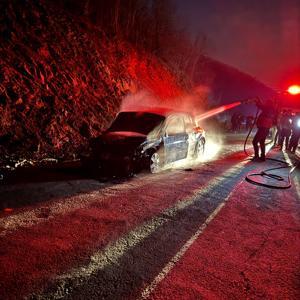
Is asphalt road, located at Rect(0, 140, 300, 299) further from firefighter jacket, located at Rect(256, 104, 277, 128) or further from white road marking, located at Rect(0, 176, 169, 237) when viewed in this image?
firefighter jacket, located at Rect(256, 104, 277, 128)

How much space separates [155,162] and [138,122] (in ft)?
4.36

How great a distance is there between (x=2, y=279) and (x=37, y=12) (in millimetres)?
13383

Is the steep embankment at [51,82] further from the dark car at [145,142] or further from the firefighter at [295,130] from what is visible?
the firefighter at [295,130]

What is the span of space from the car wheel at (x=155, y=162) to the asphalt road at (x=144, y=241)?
0.81m

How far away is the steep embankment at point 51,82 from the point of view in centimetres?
905

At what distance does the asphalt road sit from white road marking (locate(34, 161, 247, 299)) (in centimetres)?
1

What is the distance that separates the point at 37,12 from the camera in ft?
42.9

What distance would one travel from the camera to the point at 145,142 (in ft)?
23.3

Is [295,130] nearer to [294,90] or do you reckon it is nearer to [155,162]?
[294,90]

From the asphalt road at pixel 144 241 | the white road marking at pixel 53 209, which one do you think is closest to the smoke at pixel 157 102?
the white road marking at pixel 53 209

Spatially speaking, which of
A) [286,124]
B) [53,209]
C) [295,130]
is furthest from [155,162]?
[286,124]

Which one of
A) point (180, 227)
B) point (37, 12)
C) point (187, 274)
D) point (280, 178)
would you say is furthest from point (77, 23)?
point (187, 274)

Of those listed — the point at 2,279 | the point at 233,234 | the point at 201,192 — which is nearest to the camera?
the point at 2,279

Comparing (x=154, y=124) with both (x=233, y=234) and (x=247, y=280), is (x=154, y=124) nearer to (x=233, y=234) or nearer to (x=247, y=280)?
(x=233, y=234)
